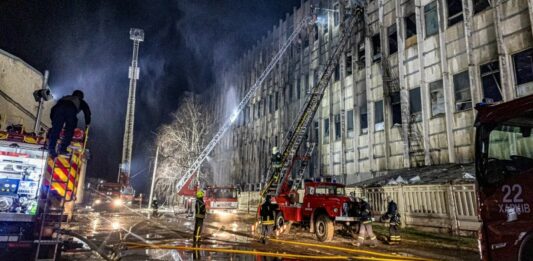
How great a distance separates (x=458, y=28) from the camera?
15.5 metres

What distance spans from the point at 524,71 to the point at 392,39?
7.66 metres

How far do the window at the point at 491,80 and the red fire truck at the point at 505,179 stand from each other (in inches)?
392

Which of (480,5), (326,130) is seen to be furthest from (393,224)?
(326,130)

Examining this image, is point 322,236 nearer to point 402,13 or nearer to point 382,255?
point 382,255

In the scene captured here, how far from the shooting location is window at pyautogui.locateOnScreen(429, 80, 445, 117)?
53.0 feet

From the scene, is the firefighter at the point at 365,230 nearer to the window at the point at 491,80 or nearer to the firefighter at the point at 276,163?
the firefighter at the point at 276,163

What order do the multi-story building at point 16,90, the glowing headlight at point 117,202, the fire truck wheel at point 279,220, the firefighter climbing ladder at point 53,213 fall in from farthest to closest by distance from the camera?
the glowing headlight at point 117,202
the multi-story building at point 16,90
the fire truck wheel at point 279,220
the firefighter climbing ladder at point 53,213

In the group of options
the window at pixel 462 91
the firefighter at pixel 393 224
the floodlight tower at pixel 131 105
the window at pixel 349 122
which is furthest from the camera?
the floodlight tower at pixel 131 105

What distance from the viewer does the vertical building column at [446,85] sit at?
15031 mm

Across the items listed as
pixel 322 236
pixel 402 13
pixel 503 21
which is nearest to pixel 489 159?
pixel 322 236

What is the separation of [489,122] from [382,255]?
4100 millimetres

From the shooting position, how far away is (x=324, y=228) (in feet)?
36.8

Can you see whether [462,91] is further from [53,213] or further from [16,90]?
[16,90]

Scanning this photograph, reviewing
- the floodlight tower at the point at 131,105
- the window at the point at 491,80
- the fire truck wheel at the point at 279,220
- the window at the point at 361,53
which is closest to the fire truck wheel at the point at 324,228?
the fire truck wheel at the point at 279,220
